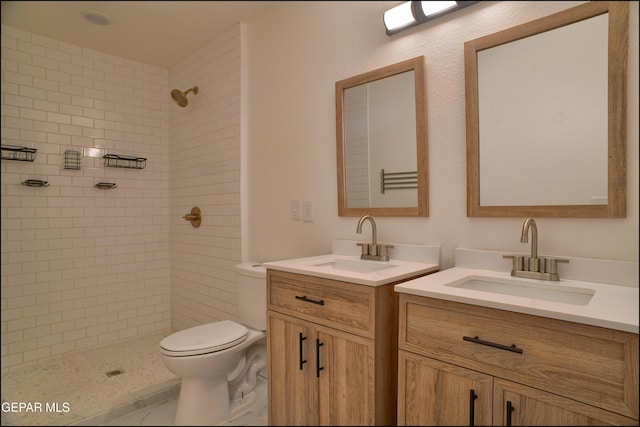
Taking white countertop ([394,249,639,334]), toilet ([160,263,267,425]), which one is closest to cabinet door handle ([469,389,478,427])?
white countertop ([394,249,639,334])

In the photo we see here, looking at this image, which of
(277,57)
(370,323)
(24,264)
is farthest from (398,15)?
(24,264)

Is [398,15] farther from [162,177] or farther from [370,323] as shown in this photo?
[162,177]

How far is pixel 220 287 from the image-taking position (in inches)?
90.7

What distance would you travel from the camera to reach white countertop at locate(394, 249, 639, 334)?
2.31 feet

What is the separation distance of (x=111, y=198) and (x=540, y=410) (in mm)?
2654

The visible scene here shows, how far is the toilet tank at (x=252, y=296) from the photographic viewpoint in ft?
5.78

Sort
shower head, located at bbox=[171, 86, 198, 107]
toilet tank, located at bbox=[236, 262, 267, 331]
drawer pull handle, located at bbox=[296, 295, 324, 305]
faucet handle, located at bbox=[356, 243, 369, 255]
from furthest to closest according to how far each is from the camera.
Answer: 1. shower head, located at bbox=[171, 86, 198, 107]
2. toilet tank, located at bbox=[236, 262, 267, 331]
3. faucet handle, located at bbox=[356, 243, 369, 255]
4. drawer pull handle, located at bbox=[296, 295, 324, 305]

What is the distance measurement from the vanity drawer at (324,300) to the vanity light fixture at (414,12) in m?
1.04

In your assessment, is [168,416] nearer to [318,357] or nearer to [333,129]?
[318,357]

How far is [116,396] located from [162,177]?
5.10ft

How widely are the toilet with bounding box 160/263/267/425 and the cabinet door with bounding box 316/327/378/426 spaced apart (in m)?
0.57

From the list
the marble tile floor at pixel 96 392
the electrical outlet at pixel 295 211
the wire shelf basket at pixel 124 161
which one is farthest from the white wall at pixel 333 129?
the wire shelf basket at pixel 124 161

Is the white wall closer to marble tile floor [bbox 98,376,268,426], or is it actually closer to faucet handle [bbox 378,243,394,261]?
faucet handle [bbox 378,243,394,261]

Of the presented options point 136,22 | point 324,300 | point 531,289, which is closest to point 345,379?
point 324,300
